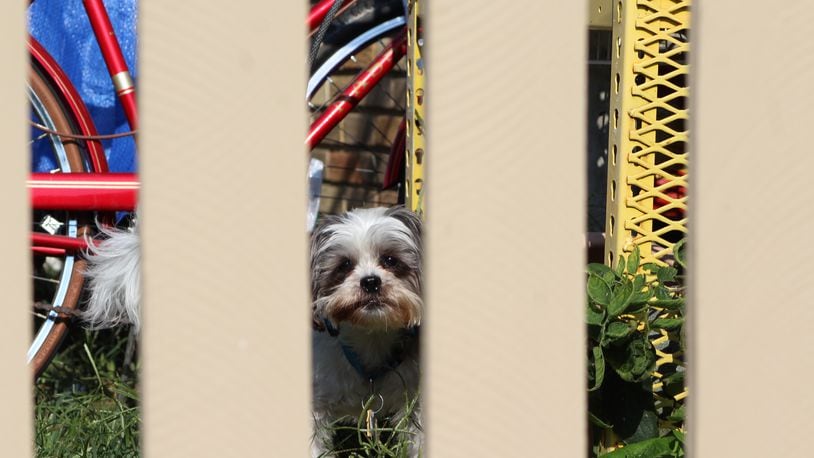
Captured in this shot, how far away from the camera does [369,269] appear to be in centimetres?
288

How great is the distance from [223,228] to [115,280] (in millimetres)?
1745

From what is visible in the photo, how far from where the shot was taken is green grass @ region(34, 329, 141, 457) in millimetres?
2250

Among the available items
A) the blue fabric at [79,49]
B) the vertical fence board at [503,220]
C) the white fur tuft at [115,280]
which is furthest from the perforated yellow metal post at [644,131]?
the blue fabric at [79,49]

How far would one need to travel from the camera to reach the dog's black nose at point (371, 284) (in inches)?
107

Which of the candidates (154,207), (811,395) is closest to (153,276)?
Answer: (154,207)

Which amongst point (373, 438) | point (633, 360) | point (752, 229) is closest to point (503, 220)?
point (752, 229)

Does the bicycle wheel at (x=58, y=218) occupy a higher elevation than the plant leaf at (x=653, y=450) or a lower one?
higher

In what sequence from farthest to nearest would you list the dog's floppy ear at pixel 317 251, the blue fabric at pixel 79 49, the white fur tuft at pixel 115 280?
the blue fabric at pixel 79 49
the dog's floppy ear at pixel 317 251
the white fur tuft at pixel 115 280

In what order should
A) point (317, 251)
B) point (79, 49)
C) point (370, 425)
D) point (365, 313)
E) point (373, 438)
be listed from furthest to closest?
point (79, 49), point (317, 251), point (365, 313), point (373, 438), point (370, 425)

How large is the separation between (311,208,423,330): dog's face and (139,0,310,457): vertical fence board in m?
1.53

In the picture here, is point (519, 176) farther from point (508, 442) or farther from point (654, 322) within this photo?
point (654, 322)

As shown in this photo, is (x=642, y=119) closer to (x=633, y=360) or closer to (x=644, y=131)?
(x=644, y=131)

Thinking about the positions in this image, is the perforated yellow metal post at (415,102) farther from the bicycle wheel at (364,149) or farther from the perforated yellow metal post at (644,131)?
the bicycle wheel at (364,149)

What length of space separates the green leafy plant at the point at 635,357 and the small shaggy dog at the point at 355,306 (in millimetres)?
535
